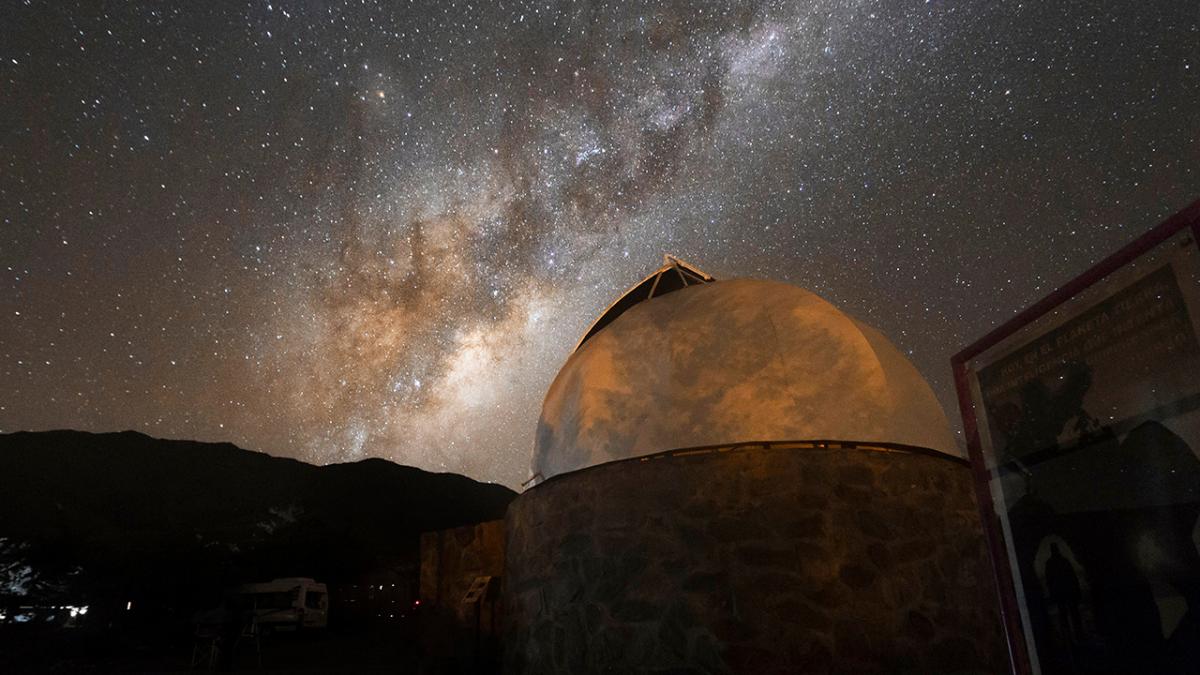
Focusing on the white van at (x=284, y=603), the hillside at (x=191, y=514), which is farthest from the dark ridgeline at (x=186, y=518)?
the white van at (x=284, y=603)

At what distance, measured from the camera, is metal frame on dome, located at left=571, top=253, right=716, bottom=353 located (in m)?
12.8

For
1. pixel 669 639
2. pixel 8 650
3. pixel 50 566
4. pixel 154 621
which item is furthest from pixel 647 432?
pixel 50 566

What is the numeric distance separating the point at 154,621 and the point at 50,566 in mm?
7923

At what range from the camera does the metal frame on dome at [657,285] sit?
12781 millimetres

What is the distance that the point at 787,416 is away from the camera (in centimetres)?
780

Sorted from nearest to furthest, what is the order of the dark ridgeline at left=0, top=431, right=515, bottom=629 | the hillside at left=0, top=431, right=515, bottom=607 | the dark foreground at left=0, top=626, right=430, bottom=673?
the dark foreground at left=0, top=626, right=430, bottom=673, the dark ridgeline at left=0, top=431, right=515, bottom=629, the hillside at left=0, top=431, right=515, bottom=607

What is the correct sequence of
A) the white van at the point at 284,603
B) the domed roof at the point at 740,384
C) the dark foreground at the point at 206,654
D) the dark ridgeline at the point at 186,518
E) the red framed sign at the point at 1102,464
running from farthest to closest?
the dark ridgeline at the point at 186,518
the white van at the point at 284,603
the dark foreground at the point at 206,654
the domed roof at the point at 740,384
the red framed sign at the point at 1102,464

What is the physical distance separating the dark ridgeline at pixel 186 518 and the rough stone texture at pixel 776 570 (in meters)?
23.6

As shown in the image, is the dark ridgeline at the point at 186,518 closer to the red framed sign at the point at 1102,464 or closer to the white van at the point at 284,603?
the white van at the point at 284,603

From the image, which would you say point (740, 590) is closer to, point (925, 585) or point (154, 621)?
point (925, 585)

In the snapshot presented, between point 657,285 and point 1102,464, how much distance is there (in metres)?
9.83

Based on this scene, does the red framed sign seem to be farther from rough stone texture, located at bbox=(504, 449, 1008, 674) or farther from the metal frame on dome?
the metal frame on dome

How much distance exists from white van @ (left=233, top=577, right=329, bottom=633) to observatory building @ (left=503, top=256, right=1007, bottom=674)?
1685cm

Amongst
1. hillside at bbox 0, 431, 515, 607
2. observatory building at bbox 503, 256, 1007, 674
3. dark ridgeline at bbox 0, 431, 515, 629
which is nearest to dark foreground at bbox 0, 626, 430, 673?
dark ridgeline at bbox 0, 431, 515, 629
